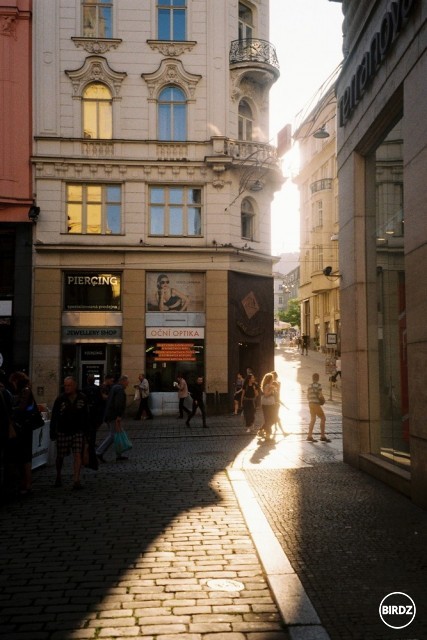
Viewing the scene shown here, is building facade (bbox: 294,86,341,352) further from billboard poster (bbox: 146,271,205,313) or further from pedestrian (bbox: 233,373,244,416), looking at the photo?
pedestrian (bbox: 233,373,244,416)

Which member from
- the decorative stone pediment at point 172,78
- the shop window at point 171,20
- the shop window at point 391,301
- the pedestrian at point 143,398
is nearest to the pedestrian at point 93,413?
the pedestrian at point 143,398

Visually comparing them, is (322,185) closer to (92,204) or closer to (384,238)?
(92,204)

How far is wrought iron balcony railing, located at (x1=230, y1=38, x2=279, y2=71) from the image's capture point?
93.7ft

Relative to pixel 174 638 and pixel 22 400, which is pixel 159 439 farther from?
pixel 174 638

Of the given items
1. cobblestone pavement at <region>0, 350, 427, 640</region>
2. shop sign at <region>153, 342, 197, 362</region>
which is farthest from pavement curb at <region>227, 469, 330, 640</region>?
shop sign at <region>153, 342, 197, 362</region>

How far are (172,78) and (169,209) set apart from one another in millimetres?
5273

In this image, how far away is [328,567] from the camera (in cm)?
629

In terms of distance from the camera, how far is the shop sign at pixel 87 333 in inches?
1059

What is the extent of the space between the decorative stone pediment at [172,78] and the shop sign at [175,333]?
9.21 m

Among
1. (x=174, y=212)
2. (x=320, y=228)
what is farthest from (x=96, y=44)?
(x=320, y=228)

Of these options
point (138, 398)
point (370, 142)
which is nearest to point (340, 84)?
point (370, 142)

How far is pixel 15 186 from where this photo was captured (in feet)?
88.6

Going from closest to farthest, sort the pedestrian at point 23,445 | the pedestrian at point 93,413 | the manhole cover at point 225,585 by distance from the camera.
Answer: the manhole cover at point 225,585 → the pedestrian at point 23,445 → the pedestrian at point 93,413

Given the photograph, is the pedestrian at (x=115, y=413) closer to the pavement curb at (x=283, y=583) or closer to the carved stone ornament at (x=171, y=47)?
the pavement curb at (x=283, y=583)
